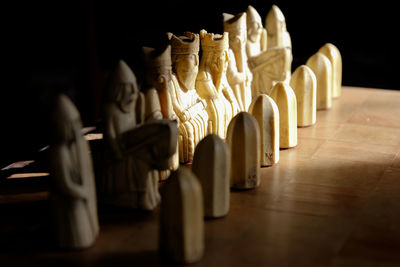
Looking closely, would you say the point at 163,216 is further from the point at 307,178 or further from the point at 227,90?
the point at 227,90

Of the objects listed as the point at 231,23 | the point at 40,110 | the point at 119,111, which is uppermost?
the point at 231,23

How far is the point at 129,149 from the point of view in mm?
2387

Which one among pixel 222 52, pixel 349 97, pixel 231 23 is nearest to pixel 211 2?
pixel 349 97

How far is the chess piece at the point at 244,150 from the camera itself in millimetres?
2654

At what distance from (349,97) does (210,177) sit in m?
2.25

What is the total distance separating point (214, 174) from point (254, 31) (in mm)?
1666

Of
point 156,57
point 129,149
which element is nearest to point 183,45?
point 156,57

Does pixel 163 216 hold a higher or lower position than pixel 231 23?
lower

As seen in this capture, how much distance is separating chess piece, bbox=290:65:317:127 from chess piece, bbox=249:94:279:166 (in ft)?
1.95

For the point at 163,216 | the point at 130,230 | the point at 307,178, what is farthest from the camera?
the point at 307,178

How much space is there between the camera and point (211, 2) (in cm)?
566

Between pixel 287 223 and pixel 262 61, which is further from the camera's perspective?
pixel 262 61

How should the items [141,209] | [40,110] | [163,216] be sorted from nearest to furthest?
A: 1. [163,216]
2. [141,209]
3. [40,110]

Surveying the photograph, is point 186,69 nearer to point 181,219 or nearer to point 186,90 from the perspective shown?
point 186,90
